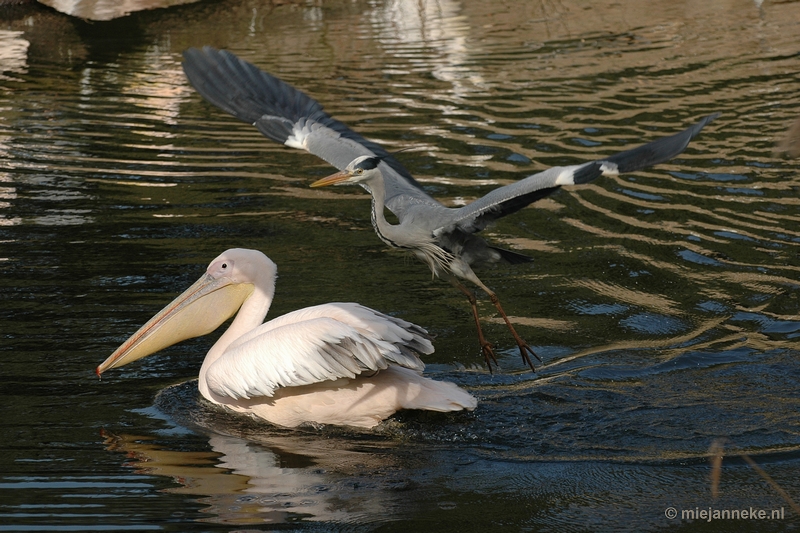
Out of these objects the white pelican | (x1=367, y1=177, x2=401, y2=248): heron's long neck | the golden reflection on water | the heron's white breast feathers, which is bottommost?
the golden reflection on water

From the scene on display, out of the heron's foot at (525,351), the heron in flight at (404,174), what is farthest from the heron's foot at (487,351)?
the heron's foot at (525,351)

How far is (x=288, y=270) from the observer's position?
6340mm

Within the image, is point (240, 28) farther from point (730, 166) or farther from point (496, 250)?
point (496, 250)

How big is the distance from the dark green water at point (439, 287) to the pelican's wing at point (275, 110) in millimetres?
733

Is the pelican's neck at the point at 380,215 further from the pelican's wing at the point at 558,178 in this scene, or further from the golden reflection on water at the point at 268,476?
the golden reflection on water at the point at 268,476

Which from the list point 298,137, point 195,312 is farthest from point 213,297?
point 298,137

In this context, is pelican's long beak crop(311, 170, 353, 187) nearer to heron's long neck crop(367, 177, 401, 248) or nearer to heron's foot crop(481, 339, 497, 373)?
heron's long neck crop(367, 177, 401, 248)

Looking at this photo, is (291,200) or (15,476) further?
(291,200)

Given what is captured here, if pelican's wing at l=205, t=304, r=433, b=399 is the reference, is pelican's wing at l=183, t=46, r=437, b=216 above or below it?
above

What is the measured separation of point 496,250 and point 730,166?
12.0 ft

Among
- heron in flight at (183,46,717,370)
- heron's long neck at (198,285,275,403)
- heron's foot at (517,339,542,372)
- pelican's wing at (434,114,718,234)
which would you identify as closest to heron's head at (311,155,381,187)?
heron in flight at (183,46,717,370)

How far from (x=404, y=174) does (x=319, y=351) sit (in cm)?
195

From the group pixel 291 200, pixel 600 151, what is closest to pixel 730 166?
pixel 600 151

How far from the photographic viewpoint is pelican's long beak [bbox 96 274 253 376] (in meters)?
5.06
